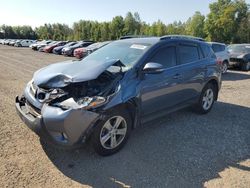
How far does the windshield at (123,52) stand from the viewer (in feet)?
14.7

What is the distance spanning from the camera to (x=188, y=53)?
5520mm

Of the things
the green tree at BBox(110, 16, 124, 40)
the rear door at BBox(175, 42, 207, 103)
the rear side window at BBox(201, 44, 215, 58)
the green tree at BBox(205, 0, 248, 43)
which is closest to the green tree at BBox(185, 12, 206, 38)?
the green tree at BBox(205, 0, 248, 43)

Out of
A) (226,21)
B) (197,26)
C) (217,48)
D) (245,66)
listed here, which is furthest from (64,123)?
(197,26)

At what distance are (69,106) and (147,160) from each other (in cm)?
140

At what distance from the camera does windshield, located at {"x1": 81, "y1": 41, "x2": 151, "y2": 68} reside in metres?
4.49

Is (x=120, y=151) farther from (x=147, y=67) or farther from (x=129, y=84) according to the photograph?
(x=147, y=67)

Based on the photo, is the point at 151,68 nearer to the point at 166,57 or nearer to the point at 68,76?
the point at 166,57

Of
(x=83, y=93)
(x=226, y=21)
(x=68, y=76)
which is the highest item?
(x=226, y=21)

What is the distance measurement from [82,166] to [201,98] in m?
3.41

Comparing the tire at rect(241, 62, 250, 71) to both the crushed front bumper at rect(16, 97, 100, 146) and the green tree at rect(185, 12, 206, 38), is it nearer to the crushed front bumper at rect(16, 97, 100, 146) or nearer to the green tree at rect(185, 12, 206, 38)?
the crushed front bumper at rect(16, 97, 100, 146)

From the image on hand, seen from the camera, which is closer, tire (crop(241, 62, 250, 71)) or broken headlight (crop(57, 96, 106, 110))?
broken headlight (crop(57, 96, 106, 110))

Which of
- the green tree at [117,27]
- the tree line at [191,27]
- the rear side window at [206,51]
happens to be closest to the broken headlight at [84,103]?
the rear side window at [206,51]

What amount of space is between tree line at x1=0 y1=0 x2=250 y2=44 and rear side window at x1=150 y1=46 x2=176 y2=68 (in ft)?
128

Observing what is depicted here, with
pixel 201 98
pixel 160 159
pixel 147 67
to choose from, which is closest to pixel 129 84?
pixel 147 67
